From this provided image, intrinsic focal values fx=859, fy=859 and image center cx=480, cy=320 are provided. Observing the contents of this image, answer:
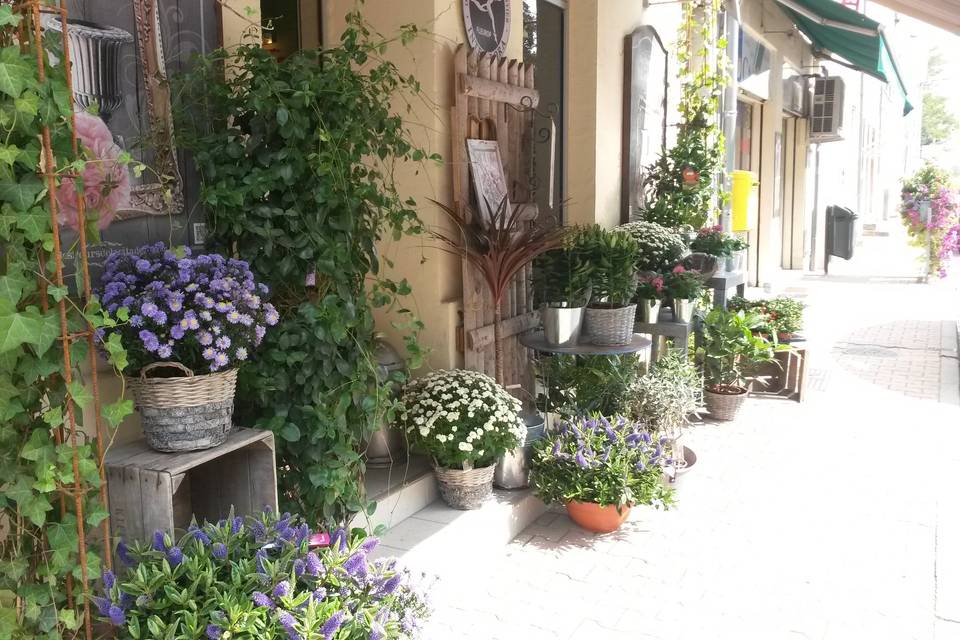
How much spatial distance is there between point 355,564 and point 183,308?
86 cm

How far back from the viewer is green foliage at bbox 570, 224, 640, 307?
4.41 m

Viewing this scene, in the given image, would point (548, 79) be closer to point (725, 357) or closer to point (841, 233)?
point (725, 357)

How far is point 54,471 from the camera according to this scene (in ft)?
6.47

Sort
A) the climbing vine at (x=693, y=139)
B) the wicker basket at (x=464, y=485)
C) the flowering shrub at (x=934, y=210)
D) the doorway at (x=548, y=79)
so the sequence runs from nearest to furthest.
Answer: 1. the wicker basket at (x=464, y=485)
2. the doorway at (x=548, y=79)
3. the climbing vine at (x=693, y=139)
4. the flowering shrub at (x=934, y=210)

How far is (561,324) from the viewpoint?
173 inches

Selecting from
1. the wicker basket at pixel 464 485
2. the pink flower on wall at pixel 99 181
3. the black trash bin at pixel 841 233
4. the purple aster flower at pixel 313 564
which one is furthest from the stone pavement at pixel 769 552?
the black trash bin at pixel 841 233

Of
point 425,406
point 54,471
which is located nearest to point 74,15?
point 54,471

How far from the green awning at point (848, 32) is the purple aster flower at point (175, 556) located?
869 centimetres

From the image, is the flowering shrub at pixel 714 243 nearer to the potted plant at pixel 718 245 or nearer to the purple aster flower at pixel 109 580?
the potted plant at pixel 718 245

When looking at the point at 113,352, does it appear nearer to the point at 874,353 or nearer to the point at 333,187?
the point at 333,187

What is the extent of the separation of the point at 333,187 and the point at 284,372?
623mm

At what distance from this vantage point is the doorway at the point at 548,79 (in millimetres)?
5074

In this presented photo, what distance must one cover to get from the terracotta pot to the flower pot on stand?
67.8 inches

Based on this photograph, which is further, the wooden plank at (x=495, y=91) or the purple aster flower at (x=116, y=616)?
the wooden plank at (x=495, y=91)
